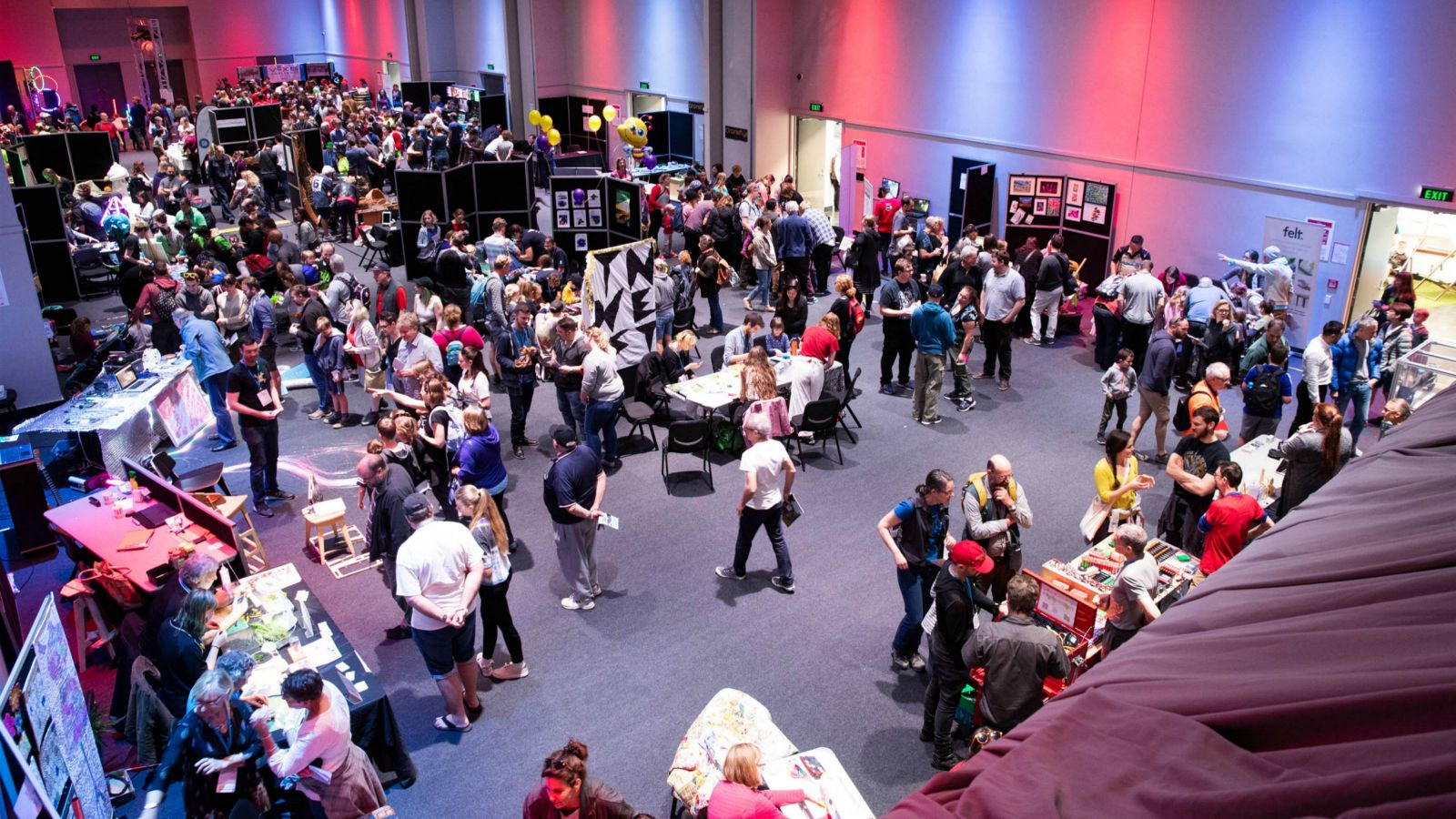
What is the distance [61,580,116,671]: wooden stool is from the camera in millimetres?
6266

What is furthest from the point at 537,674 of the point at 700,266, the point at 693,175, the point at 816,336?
the point at 693,175

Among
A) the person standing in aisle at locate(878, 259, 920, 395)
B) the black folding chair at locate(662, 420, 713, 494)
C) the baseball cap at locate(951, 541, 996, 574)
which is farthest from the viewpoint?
the person standing in aisle at locate(878, 259, 920, 395)

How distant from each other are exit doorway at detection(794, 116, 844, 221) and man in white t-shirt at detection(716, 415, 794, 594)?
1291 cm

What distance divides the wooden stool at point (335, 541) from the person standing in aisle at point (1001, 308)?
6816 mm

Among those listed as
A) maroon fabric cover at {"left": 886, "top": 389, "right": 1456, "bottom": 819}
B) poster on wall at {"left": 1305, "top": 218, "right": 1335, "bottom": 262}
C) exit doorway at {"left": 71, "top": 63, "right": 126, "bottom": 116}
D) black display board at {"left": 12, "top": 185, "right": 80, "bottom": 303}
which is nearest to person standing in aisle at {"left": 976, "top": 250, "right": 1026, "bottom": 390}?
poster on wall at {"left": 1305, "top": 218, "right": 1335, "bottom": 262}

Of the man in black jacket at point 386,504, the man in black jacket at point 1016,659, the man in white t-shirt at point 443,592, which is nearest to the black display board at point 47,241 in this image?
the man in black jacket at point 386,504

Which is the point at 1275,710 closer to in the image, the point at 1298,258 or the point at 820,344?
the point at 820,344

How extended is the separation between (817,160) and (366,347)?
12.1 metres

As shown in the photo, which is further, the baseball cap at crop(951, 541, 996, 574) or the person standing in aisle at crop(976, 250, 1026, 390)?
the person standing in aisle at crop(976, 250, 1026, 390)

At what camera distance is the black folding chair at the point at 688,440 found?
8.75 metres

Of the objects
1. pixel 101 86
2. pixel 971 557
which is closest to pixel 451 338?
pixel 971 557

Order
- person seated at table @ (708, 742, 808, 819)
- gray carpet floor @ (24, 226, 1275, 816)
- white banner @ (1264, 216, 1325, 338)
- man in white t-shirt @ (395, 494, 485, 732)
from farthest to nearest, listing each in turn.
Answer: white banner @ (1264, 216, 1325, 338)
gray carpet floor @ (24, 226, 1275, 816)
man in white t-shirt @ (395, 494, 485, 732)
person seated at table @ (708, 742, 808, 819)

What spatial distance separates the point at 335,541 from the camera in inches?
318

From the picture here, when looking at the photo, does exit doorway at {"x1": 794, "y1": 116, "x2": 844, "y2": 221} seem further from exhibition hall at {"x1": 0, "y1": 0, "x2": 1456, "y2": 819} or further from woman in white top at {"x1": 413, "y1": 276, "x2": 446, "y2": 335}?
woman in white top at {"x1": 413, "y1": 276, "x2": 446, "y2": 335}
